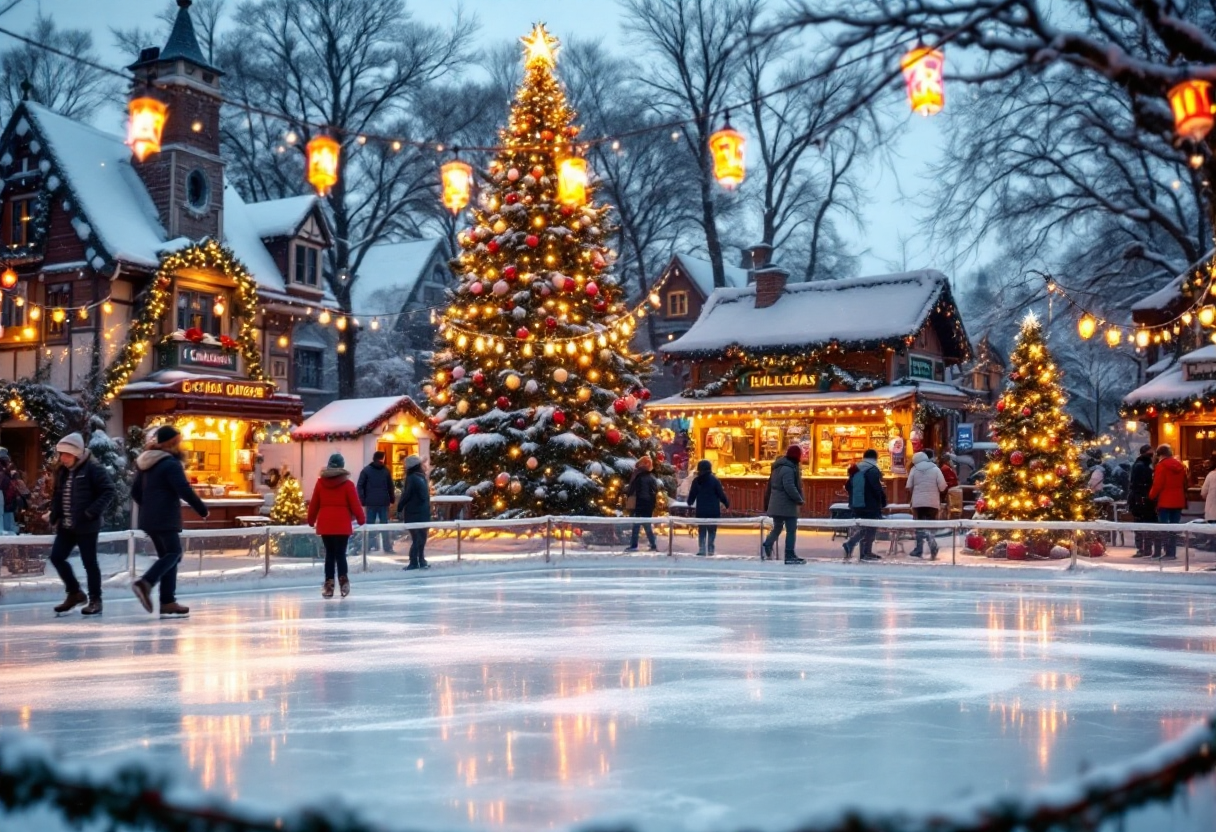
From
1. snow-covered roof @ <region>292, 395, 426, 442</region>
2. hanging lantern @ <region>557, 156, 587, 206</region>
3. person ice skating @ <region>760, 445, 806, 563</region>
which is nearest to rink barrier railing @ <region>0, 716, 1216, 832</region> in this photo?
hanging lantern @ <region>557, 156, 587, 206</region>

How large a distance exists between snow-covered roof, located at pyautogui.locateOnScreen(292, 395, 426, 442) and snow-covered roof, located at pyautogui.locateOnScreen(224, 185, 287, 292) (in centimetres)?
328

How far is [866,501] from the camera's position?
63.4 feet

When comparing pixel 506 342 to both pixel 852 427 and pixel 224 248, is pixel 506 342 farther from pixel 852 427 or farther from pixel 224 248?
pixel 852 427

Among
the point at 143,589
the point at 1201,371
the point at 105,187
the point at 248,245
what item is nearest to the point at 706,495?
the point at 143,589

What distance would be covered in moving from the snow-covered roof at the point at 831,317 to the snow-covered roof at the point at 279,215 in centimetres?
981

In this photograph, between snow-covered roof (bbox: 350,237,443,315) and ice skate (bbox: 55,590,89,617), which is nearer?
ice skate (bbox: 55,590,89,617)

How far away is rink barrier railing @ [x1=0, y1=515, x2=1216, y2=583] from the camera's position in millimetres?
14352

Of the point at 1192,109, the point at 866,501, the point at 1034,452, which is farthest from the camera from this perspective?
the point at 1034,452

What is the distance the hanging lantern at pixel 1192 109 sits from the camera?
5.89 m

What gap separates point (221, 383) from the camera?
26531 millimetres

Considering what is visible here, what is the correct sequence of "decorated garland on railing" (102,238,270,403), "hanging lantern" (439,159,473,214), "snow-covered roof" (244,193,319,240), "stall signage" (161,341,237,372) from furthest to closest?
"snow-covered roof" (244,193,319,240) → "stall signage" (161,341,237,372) → "decorated garland on railing" (102,238,270,403) → "hanging lantern" (439,159,473,214)

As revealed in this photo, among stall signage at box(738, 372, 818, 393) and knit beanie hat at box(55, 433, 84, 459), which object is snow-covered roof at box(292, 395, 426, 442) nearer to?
stall signage at box(738, 372, 818, 393)

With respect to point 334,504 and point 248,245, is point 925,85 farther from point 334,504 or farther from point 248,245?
point 248,245

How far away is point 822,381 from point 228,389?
45.3 ft
